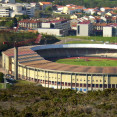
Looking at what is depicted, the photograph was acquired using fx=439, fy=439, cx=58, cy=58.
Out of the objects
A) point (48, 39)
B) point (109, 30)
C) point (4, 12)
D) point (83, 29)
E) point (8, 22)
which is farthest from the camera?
point (4, 12)

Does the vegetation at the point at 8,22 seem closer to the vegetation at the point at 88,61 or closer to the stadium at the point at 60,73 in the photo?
the vegetation at the point at 88,61

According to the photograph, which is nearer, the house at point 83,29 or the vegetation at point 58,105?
the vegetation at point 58,105

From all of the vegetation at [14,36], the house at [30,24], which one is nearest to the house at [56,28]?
the house at [30,24]

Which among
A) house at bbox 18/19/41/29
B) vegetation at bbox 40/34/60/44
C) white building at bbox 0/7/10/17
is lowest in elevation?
vegetation at bbox 40/34/60/44

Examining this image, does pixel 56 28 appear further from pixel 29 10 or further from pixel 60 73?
pixel 60 73

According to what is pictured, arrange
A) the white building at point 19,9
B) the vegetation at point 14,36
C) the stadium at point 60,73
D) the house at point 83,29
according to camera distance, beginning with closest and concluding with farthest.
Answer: the stadium at point 60,73 → the vegetation at point 14,36 → the house at point 83,29 → the white building at point 19,9

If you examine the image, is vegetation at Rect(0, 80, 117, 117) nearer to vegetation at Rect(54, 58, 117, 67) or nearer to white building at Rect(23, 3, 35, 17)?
vegetation at Rect(54, 58, 117, 67)

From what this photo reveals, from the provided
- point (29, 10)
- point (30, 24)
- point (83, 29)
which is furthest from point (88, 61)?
point (29, 10)

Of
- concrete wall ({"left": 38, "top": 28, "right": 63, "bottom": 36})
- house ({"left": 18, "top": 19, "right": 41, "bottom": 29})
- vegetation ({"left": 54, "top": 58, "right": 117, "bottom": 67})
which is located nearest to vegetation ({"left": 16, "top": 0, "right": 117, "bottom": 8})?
house ({"left": 18, "top": 19, "right": 41, "bottom": 29})

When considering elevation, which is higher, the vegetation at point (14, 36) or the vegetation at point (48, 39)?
the vegetation at point (14, 36)
